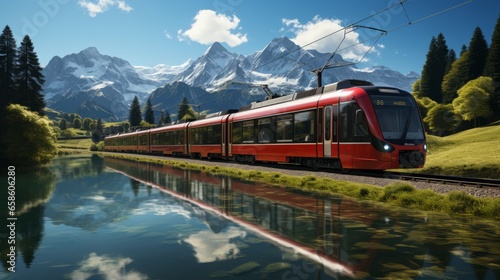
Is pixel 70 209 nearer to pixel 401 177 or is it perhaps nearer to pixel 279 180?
pixel 279 180

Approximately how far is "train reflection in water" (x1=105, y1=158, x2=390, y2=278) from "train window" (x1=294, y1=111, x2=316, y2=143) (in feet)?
15.2

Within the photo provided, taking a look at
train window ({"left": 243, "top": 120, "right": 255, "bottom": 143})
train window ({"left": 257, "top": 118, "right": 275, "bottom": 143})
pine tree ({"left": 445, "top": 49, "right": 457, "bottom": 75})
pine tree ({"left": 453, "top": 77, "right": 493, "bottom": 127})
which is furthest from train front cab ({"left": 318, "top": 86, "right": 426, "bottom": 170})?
pine tree ({"left": 445, "top": 49, "right": 457, "bottom": 75})

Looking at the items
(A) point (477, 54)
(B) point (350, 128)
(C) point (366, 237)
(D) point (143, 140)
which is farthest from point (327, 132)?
(A) point (477, 54)

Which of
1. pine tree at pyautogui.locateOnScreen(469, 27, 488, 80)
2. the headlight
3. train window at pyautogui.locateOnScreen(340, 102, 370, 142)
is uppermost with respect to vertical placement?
pine tree at pyautogui.locateOnScreen(469, 27, 488, 80)

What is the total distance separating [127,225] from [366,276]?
623 cm

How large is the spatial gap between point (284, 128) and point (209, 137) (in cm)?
1286

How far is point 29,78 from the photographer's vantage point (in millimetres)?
58812

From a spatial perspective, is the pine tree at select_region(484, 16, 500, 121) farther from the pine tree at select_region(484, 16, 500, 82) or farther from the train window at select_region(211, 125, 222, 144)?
the train window at select_region(211, 125, 222, 144)

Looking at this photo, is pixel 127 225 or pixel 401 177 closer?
pixel 127 225

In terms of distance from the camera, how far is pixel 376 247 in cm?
683

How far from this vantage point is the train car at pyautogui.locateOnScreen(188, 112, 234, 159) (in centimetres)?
3056

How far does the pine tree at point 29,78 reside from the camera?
2254 inches

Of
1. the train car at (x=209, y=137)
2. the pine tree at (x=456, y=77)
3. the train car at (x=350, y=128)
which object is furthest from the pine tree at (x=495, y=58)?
the train car at (x=350, y=128)

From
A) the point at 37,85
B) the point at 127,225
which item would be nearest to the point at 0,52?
the point at 37,85
